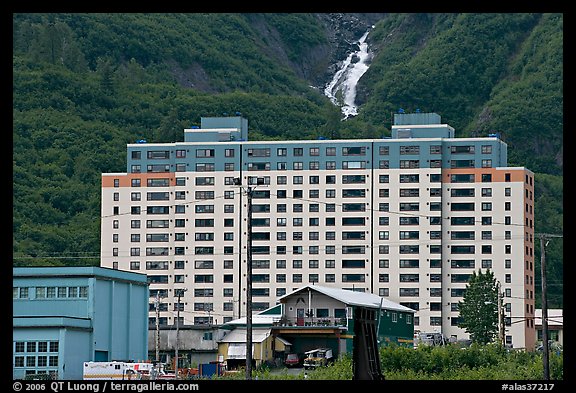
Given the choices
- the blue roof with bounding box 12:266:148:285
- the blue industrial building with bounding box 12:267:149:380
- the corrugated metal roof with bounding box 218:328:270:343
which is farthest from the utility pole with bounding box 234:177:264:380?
the corrugated metal roof with bounding box 218:328:270:343

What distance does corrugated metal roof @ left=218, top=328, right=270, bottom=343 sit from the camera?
245 feet

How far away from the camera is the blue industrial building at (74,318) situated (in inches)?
2239

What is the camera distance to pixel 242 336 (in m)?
76.3

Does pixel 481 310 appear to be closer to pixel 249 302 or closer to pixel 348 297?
pixel 348 297

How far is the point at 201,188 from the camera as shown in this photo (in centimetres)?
12888

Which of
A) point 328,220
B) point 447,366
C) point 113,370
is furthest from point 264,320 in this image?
point 328,220

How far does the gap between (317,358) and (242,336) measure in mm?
8174

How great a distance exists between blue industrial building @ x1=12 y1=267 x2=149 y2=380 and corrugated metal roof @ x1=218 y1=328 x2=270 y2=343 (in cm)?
757

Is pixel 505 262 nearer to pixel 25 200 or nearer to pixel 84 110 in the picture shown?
pixel 25 200
